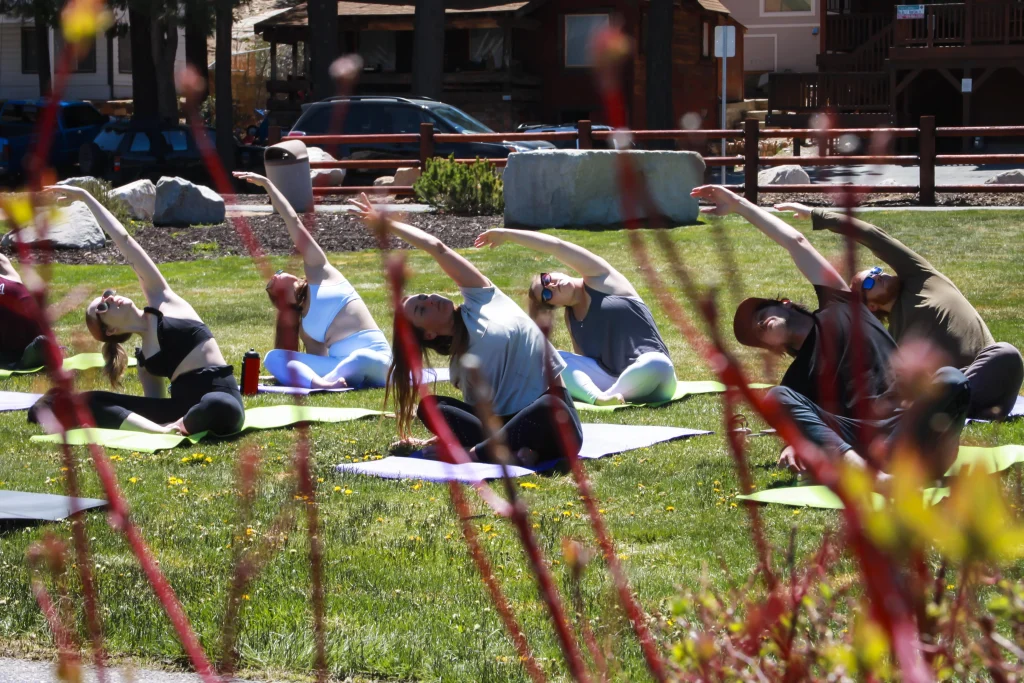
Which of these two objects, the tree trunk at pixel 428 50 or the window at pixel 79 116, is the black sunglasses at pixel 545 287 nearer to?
the tree trunk at pixel 428 50

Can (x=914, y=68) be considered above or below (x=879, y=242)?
above

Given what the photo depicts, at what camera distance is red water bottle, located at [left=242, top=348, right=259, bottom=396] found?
8.26 m

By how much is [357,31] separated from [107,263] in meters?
23.5

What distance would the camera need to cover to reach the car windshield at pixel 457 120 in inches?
886

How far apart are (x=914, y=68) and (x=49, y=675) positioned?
1060 inches

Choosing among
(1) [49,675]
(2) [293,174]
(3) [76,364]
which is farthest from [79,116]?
(1) [49,675]

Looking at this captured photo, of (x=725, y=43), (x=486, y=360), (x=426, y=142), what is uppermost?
(x=725, y=43)

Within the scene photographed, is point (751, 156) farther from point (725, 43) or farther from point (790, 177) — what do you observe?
point (790, 177)

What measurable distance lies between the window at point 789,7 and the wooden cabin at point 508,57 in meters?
3.67

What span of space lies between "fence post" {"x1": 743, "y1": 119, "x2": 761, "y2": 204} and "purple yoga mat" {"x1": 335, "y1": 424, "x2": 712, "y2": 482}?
11338 mm

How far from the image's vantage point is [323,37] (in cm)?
2767

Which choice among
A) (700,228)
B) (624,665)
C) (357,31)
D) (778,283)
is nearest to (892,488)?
(624,665)

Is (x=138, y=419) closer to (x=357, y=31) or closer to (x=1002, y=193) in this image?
(x=1002, y=193)

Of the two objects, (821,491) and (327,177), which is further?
(327,177)
